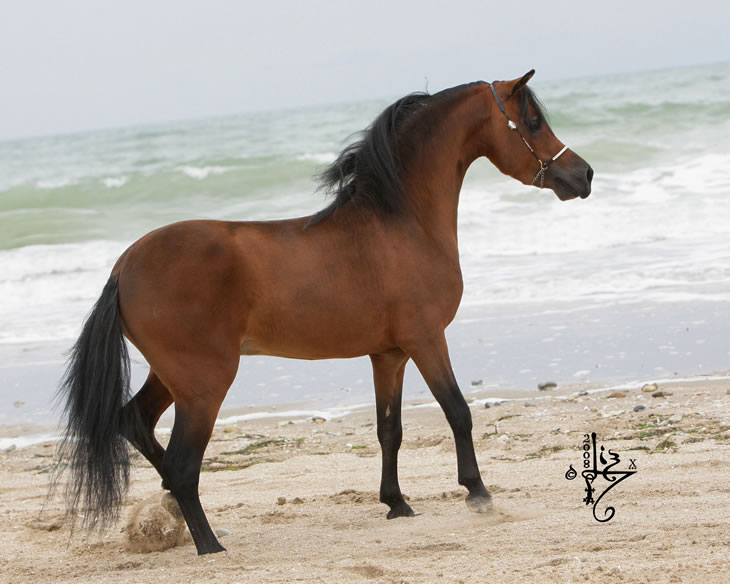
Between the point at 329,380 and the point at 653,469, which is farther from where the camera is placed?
the point at 329,380

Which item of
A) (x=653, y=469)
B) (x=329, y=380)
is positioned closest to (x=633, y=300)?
(x=329, y=380)

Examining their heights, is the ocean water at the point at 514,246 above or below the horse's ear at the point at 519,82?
below

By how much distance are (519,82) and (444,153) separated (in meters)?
0.47

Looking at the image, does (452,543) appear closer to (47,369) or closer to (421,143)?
(421,143)

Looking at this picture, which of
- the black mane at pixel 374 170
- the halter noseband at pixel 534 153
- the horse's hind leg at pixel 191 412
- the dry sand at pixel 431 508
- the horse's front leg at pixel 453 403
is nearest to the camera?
the dry sand at pixel 431 508

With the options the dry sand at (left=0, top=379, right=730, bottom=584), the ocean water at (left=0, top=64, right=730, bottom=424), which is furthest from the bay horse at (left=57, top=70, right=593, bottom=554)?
the ocean water at (left=0, top=64, right=730, bottom=424)

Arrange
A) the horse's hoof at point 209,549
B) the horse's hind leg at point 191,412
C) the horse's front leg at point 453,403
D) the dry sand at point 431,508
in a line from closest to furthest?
1. the dry sand at point 431,508
2. the horse's hind leg at point 191,412
3. the horse's hoof at point 209,549
4. the horse's front leg at point 453,403

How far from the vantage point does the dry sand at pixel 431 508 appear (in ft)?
11.0

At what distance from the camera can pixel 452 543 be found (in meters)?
3.64

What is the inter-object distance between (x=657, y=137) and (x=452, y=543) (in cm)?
2110

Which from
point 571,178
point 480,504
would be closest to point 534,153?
point 571,178

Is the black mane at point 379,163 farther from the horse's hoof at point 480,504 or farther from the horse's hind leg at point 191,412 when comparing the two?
the horse's hoof at point 480,504

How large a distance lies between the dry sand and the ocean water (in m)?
0.93

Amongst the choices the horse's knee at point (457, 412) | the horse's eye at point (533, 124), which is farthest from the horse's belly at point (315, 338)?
the horse's eye at point (533, 124)
